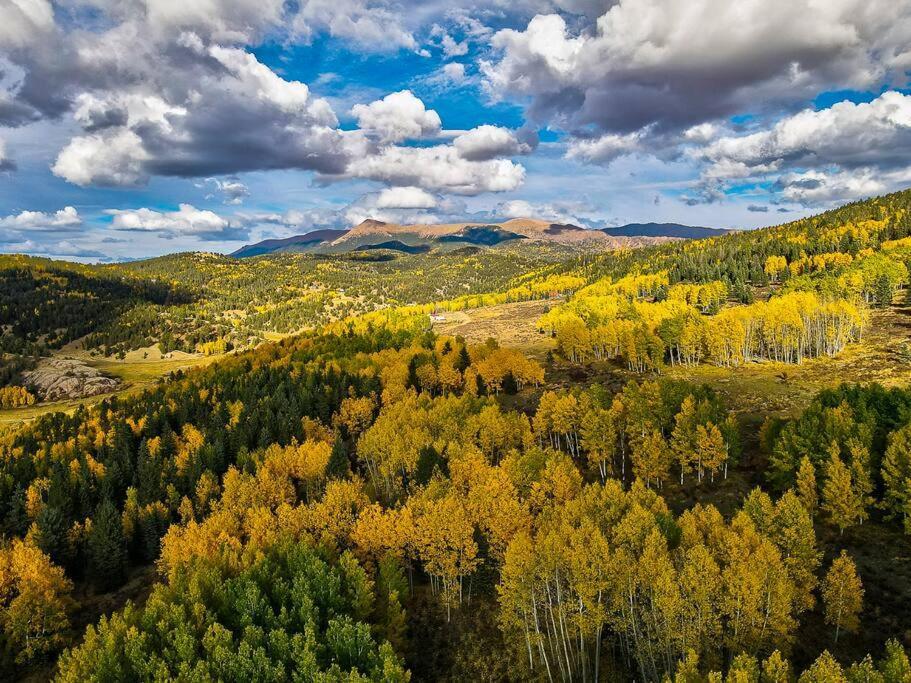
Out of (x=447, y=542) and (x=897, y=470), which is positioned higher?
(x=897, y=470)

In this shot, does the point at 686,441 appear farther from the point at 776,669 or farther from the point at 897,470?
the point at 776,669

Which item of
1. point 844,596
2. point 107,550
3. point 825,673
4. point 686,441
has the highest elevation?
point 825,673

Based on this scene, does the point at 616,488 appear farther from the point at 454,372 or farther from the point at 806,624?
the point at 454,372

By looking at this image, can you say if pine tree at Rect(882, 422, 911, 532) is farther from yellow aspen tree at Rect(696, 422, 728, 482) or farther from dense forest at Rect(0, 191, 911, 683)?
yellow aspen tree at Rect(696, 422, 728, 482)

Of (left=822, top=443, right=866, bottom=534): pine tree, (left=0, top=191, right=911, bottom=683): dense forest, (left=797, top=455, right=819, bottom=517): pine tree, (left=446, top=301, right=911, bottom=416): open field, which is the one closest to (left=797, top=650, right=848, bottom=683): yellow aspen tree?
(left=0, top=191, right=911, bottom=683): dense forest

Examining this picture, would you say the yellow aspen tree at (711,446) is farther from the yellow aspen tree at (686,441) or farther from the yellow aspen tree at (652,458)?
the yellow aspen tree at (652,458)

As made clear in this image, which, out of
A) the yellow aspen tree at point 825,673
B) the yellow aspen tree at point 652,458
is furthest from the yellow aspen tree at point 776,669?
the yellow aspen tree at point 652,458

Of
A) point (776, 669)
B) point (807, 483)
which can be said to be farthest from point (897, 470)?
point (776, 669)
